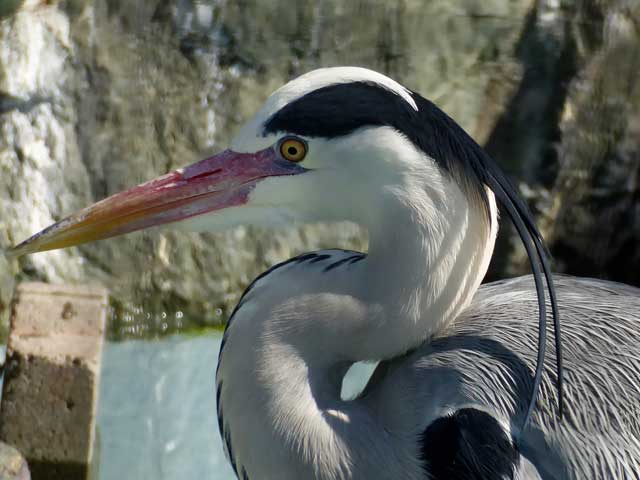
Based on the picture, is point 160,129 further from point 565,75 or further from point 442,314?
point 442,314

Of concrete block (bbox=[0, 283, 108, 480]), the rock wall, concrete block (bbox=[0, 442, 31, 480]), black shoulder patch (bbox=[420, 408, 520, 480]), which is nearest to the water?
the rock wall

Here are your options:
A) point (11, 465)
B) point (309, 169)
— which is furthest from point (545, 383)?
point (11, 465)

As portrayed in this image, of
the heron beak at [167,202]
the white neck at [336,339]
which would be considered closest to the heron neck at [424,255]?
the white neck at [336,339]

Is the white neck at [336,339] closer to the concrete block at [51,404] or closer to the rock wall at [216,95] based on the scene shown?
the concrete block at [51,404]

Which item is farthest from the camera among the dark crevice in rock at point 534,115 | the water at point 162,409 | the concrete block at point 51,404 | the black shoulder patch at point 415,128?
the dark crevice in rock at point 534,115

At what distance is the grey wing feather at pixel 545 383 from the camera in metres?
2.10

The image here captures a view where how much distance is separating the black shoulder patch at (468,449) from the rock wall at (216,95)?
8.10 ft

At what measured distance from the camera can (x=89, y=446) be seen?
3051 millimetres

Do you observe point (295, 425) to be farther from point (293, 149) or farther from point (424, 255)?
point (293, 149)

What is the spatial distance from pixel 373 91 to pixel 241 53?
8.02 feet

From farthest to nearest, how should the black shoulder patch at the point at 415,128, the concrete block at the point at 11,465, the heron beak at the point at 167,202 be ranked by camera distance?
the concrete block at the point at 11,465, the heron beak at the point at 167,202, the black shoulder patch at the point at 415,128

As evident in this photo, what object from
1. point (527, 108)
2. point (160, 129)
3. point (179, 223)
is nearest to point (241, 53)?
point (160, 129)

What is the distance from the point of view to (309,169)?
6.93ft

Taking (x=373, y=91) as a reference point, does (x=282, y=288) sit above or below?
below
